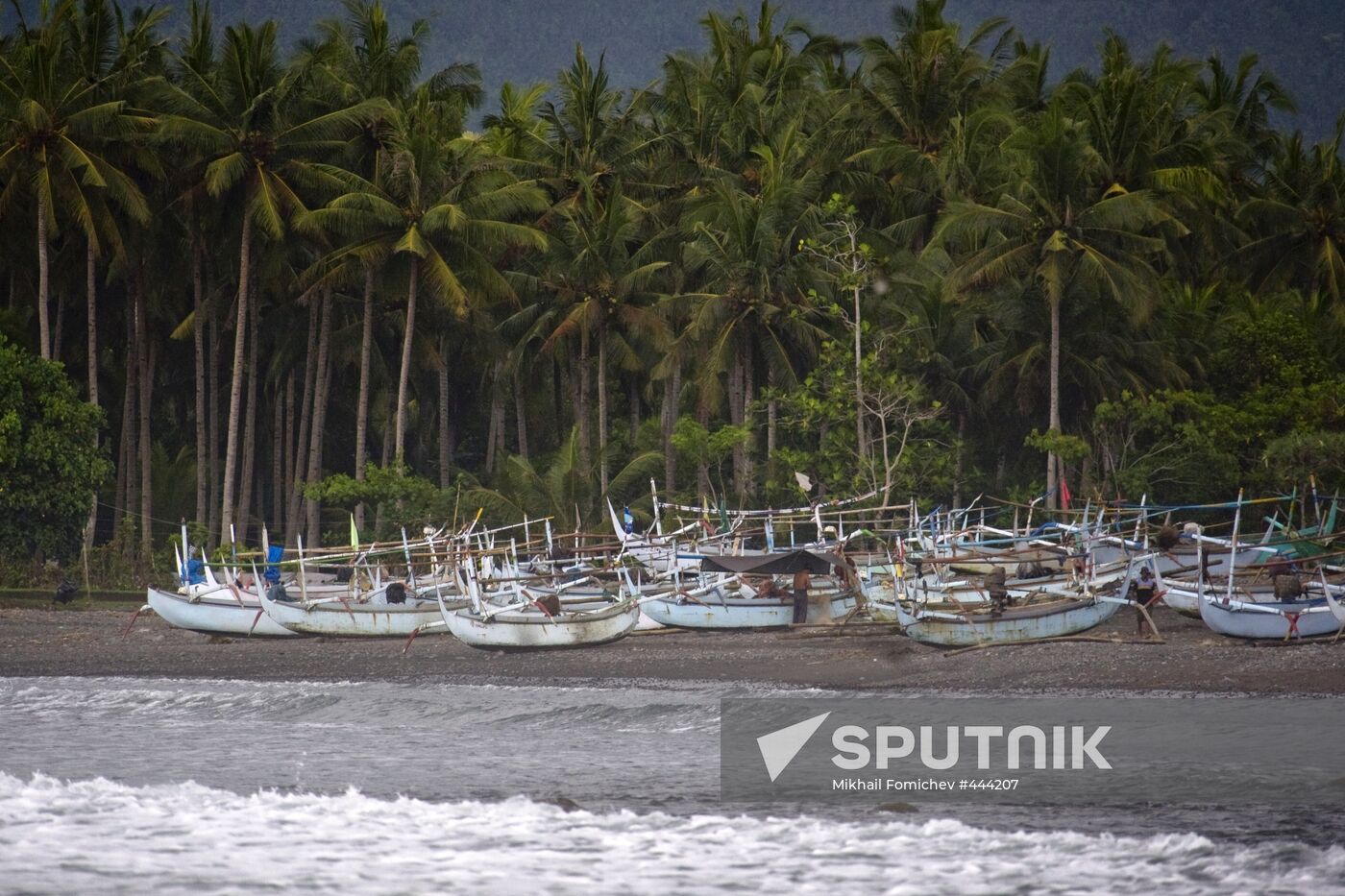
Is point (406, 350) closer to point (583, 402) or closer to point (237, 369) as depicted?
point (237, 369)

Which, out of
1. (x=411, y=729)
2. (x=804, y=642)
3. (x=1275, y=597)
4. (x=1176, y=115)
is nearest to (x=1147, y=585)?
(x=1275, y=597)

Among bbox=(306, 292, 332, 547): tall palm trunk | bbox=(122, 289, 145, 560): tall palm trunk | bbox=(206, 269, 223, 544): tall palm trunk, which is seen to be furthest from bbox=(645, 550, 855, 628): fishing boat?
bbox=(122, 289, 145, 560): tall palm trunk

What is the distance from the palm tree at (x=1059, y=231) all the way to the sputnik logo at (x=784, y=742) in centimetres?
2173

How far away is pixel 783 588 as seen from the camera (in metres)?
30.0

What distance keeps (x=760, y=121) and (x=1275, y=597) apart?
90.0ft

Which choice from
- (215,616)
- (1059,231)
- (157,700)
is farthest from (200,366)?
(1059,231)

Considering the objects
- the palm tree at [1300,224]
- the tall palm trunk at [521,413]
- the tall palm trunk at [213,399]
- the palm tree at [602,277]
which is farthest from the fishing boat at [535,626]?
the palm tree at [1300,224]

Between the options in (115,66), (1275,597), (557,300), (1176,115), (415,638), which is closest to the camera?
(1275,597)

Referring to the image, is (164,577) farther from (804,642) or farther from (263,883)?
(263,883)

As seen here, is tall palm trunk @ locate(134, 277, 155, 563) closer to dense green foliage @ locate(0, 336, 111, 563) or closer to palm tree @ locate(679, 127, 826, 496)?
dense green foliage @ locate(0, 336, 111, 563)

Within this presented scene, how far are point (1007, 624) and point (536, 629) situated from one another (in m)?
7.87

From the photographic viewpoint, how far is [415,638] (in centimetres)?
2966

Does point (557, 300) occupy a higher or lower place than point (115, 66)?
lower

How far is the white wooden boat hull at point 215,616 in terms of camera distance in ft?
100
